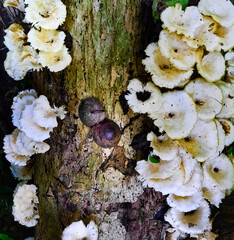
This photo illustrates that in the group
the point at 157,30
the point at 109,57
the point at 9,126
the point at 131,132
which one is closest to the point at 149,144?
the point at 131,132

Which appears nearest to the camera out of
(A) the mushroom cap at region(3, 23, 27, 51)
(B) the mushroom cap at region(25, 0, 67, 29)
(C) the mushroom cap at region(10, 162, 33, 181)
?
(B) the mushroom cap at region(25, 0, 67, 29)

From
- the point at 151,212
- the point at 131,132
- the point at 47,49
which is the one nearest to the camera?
the point at 47,49

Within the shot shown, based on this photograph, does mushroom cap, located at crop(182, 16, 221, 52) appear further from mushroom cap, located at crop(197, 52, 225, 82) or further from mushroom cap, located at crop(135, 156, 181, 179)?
mushroom cap, located at crop(135, 156, 181, 179)

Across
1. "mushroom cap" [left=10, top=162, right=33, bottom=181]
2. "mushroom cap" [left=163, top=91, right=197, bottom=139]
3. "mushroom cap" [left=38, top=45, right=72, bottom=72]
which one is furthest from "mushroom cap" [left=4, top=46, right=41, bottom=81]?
"mushroom cap" [left=163, top=91, right=197, bottom=139]

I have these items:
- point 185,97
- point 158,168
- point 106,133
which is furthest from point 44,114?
point 185,97

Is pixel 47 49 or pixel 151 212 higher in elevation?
pixel 47 49

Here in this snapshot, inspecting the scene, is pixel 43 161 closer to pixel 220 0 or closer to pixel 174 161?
pixel 174 161

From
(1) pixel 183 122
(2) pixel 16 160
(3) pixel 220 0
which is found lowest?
(2) pixel 16 160
